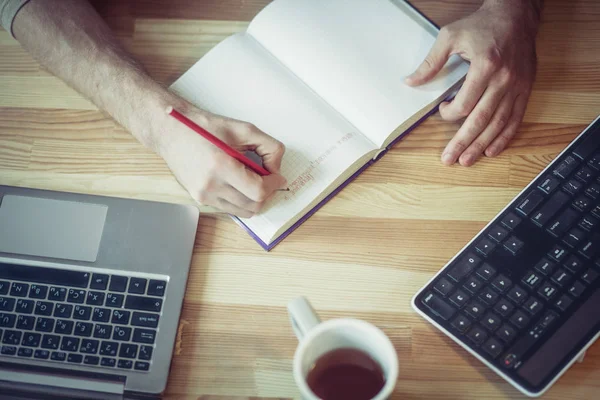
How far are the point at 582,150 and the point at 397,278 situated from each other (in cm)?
30

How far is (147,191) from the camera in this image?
831mm

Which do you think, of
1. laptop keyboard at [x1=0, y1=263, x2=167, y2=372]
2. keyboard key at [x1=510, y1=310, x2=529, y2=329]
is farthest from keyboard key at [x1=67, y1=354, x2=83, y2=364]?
keyboard key at [x1=510, y1=310, x2=529, y2=329]

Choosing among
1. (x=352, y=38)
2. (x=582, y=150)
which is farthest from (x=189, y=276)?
(x=582, y=150)

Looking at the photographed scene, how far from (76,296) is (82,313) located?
24 millimetres

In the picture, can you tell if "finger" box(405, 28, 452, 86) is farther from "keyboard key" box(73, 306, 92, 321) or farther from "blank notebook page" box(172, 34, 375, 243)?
"keyboard key" box(73, 306, 92, 321)

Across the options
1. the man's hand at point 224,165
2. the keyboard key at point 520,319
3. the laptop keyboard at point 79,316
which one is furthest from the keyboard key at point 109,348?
the keyboard key at point 520,319

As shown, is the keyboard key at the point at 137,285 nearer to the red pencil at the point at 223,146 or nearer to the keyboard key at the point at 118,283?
the keyboard key at the point at 118,283

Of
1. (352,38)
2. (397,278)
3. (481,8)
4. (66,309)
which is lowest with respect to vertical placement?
(66,309)

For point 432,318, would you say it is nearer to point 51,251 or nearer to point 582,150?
point 582,150

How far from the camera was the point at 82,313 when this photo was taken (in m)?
0.73

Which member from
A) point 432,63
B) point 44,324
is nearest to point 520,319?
point 432,63

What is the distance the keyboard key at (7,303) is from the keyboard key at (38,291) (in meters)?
0.02

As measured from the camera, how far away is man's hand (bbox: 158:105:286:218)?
2.46 ft

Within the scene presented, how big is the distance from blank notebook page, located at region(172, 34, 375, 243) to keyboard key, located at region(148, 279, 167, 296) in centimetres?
14
